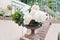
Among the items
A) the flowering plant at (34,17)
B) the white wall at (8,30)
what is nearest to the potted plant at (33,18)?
the flowering plant at (34,17)

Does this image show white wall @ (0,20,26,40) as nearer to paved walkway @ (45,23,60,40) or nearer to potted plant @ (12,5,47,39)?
paved walkway @ (45,23,60,40)

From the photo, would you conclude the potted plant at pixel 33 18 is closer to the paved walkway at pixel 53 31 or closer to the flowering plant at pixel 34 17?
the flowering plant at pixel 34 17

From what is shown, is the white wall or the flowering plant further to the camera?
the white wall

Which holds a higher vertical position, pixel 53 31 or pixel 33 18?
pixel 33 18

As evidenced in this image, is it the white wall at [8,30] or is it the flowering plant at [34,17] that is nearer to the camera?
the flowering plant at [34,17]

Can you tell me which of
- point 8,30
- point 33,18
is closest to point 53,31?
point 8,30

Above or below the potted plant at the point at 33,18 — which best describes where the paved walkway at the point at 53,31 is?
below

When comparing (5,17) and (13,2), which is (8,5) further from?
(5,17)

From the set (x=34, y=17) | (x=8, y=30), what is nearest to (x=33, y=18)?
(x=34, y=17)

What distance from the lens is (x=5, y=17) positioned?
7.34 ft

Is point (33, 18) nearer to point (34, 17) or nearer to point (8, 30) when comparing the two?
point (34, 17)

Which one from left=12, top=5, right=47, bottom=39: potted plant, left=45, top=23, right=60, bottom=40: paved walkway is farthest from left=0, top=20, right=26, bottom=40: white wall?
left=12, top=5, right=47, bottom=39: potted plant

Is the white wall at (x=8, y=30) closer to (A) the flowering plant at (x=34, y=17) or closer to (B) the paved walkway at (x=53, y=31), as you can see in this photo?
(B) the paved walkway at (x=53, y=31)

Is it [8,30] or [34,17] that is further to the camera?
[8,30]
